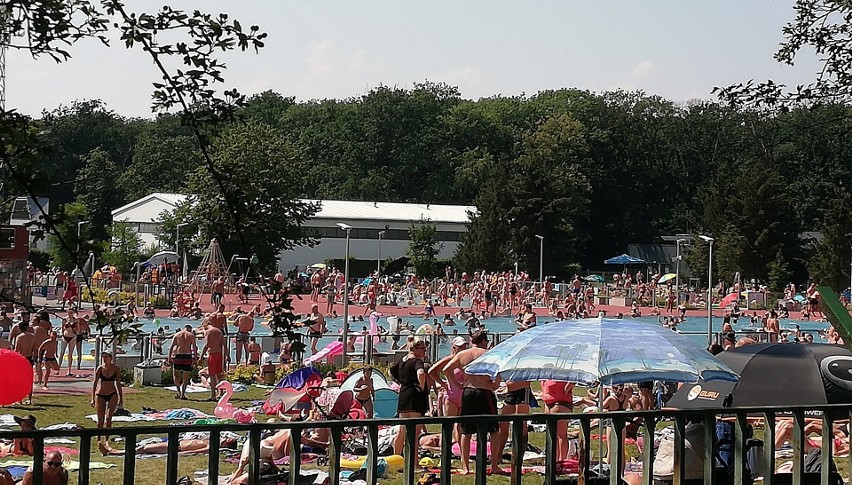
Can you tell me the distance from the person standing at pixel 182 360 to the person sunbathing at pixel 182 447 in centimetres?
555

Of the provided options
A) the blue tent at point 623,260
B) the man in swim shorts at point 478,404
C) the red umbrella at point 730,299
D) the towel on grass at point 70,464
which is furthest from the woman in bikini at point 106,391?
the blue tent at point 623,260

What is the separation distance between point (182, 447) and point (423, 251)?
53742 millimetres

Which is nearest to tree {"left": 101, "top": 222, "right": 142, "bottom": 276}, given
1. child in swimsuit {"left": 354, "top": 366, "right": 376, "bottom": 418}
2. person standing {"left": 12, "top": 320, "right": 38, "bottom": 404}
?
person standing {"left": 12, "top": 320, "right": 38, "bottom": 404}

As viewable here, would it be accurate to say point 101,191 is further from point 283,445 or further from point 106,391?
point 283,445

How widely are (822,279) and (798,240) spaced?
12.2m

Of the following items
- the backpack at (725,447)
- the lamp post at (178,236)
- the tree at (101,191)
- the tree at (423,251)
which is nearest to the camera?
the backpack at (725,447)

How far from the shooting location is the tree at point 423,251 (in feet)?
212

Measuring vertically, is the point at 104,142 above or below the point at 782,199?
above

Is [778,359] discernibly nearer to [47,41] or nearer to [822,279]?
[47,41]

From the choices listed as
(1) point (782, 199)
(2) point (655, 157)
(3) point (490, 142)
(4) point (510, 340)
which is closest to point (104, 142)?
(3) point (490, 142)

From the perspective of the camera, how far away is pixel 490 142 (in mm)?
90875

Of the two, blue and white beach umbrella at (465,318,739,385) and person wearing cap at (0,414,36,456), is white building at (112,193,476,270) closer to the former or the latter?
person wearing cap at (0,414,36,456)

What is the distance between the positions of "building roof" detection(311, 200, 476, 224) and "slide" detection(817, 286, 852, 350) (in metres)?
63.9

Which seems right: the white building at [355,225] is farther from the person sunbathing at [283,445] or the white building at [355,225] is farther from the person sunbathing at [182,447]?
the person sunbathing at [283,445]
